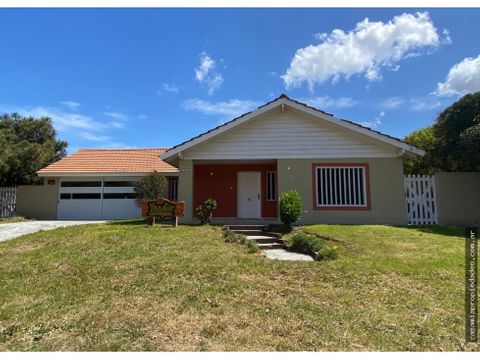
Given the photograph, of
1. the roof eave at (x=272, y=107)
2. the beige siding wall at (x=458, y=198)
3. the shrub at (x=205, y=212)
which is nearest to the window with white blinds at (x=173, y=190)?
the roof eave at (x=272, y=107)

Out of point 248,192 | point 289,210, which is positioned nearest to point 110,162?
point 248,192

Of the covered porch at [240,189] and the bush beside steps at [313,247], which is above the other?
the covered porch at [240,189]

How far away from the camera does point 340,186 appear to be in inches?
531

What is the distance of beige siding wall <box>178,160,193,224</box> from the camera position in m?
13.8

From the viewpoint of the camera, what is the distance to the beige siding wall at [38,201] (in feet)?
64.4

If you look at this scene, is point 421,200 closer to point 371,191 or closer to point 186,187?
point 371,191

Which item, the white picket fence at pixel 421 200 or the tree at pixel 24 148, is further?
the tree at pixel 24 148

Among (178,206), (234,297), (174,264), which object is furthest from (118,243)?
(234,297)

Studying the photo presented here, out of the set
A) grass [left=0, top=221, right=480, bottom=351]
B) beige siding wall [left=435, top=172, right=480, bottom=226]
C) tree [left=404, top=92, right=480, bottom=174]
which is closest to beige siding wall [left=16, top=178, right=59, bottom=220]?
grass [left=0, top=221, right=480, bottom=351]

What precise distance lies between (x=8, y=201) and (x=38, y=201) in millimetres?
1932

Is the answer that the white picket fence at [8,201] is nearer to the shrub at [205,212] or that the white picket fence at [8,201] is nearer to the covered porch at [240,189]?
the covered porch at [240,189]

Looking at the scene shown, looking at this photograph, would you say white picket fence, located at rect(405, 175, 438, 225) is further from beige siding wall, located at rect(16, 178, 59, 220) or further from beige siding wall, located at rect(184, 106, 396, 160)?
beige siding wall, located at rect(16, 178, 59, 220)

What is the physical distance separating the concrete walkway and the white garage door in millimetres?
12601

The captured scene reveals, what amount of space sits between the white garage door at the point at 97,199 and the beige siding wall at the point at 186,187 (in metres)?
6.58
